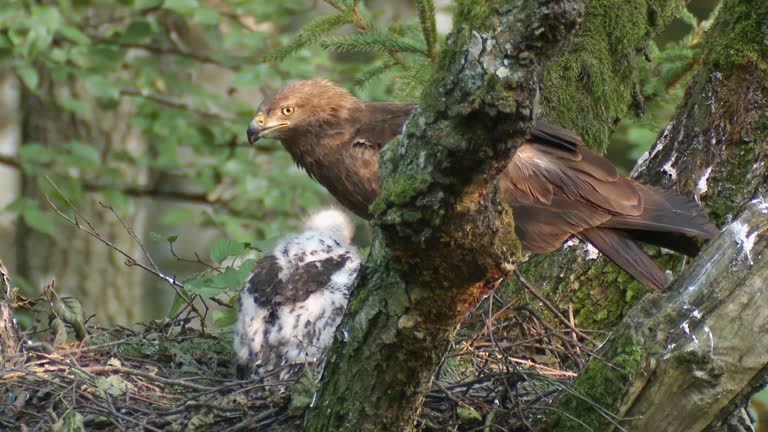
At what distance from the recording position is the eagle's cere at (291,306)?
4715 millimetres

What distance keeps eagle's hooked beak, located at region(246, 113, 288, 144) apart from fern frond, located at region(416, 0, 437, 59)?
0.94 m

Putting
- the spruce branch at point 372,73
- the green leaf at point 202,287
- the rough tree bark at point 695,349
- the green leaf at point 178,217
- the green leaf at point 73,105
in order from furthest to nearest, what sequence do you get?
the green leaf at point 178,217 → the green leaf at point 73,105 → the spruce branch at point 372,73 → the green leaf at point 202,287 → the rough tree bark at point 695,349

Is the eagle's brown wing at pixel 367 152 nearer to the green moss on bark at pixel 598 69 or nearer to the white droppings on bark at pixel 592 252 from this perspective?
the green moss on bark at pixel 598 69

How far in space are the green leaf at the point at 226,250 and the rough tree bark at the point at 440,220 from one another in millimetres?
2172

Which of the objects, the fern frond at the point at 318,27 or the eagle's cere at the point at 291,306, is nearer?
the eagle's cere at the point at 291,306

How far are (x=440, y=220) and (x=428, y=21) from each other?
2.82 metres

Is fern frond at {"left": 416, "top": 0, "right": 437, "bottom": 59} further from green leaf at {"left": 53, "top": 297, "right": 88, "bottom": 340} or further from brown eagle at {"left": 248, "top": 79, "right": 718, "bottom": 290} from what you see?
green leaf at {"left": 53, "top": 297, "right": 88, "bottom": 340}

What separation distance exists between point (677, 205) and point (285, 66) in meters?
5.21

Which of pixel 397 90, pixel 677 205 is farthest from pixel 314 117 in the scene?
pixel 677 205

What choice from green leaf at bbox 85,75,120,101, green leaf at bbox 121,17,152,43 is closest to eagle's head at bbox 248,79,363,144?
green leaf at bbox 85,75,120,101

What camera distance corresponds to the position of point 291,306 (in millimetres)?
4867

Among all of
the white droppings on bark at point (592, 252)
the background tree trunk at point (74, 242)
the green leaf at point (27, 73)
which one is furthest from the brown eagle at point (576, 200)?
the background tree trunk at point (74, 242)

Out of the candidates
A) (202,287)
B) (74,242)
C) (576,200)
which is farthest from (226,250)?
(74,242)

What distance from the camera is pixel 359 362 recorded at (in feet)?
10.3
